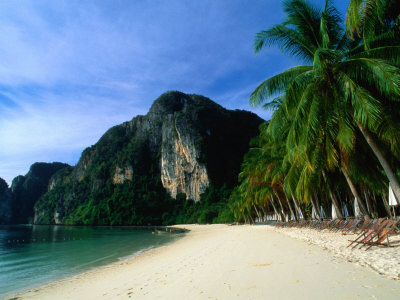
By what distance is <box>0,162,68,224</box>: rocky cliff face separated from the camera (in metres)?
158

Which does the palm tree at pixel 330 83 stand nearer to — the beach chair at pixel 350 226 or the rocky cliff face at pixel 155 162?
the beach chair at pixel 350 226

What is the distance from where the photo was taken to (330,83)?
738 cm

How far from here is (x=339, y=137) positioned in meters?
7.82

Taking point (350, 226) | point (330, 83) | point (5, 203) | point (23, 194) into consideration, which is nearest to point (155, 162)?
point (350, 226)

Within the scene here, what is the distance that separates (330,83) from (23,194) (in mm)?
201453

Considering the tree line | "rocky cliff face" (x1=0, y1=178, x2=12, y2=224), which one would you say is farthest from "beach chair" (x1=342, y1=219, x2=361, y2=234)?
"rocky cliff face" (x1=0, y1=178, x2=12, y2=224)

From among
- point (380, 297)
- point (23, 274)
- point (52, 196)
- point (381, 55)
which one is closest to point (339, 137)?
point (381, 55)

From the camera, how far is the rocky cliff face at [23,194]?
518 ft

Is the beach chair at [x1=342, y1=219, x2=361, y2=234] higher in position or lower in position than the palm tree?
lower

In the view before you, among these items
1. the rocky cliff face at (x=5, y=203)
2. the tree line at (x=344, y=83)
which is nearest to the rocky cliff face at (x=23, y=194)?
the rocky cliff face at (x=5, y=203)

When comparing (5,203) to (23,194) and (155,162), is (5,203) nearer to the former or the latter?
(23,194)

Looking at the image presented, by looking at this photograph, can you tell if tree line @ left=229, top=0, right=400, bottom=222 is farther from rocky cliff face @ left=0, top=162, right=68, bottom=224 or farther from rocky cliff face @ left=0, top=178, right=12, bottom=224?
rocky cliff face @ left=0, top=178, right=12, bottom=224

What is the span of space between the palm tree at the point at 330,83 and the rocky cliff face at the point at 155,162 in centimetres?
7723

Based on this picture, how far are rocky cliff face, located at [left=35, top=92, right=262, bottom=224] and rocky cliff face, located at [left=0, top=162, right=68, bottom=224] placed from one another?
32.7 metres
